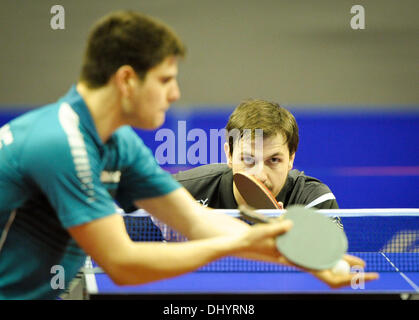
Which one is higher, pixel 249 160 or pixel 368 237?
pixel 249 160

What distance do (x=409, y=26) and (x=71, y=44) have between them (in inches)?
150

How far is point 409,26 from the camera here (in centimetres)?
634

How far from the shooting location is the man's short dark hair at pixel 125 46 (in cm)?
191

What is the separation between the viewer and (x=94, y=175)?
1.87 meters

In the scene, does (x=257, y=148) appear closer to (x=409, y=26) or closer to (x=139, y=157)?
(x=139, y=157)

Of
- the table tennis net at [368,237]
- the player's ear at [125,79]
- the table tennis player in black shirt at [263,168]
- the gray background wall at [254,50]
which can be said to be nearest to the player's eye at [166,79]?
the player's ear at [125,79]

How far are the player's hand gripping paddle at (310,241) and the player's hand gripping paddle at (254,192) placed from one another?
1.04 metres

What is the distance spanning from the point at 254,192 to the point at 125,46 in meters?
1.64

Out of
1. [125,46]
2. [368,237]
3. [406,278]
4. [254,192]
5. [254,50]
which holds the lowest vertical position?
[406,278]

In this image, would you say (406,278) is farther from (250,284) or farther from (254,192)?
(254,192)

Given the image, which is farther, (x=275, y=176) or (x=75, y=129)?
(x=275, y=176)

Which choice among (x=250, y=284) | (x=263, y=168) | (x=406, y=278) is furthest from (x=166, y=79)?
(x=406, y=278)

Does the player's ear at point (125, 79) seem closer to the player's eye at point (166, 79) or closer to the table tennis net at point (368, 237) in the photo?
the player's eye at point (166, 79)
